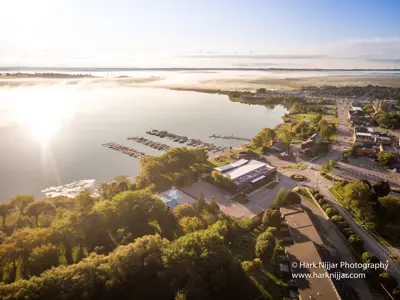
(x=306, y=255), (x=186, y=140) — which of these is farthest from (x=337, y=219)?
(x=186, y=140)

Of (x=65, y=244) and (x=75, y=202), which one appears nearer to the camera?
(x=65, y=244)

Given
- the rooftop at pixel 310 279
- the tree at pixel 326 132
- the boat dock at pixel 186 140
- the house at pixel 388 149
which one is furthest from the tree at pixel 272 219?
the tree at pixel 326 132

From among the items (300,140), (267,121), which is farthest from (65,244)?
(267,121)

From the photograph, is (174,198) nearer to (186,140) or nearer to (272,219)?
(272,219)

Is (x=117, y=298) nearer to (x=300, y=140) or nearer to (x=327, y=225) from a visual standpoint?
(x=327, y=225)

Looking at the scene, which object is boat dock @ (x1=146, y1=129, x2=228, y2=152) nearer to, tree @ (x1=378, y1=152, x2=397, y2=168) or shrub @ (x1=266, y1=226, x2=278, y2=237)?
tree @ (x1=378, y1=152, x2=397, y2=168)

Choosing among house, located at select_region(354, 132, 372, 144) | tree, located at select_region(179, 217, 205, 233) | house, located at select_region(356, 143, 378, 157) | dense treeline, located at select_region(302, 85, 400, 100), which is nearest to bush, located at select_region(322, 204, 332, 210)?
tree, located at select_region(179, 217, 205, 233)

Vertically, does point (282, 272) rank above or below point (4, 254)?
below
